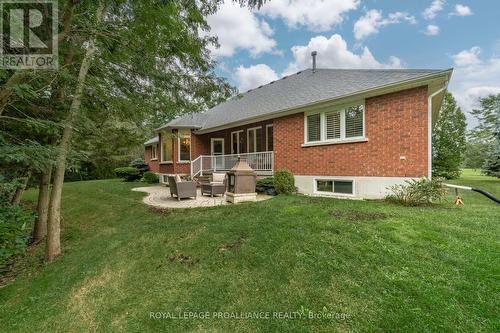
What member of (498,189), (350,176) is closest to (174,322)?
(350,176)

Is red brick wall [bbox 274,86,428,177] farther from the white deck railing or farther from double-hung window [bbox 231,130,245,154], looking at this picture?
double-hung window [bbox 231,130,245,154]

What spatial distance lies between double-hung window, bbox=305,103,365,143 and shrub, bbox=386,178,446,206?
7.19ft

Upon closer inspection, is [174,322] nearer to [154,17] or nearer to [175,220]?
[175,220]

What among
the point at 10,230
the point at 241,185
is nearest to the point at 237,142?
the point at 241,185

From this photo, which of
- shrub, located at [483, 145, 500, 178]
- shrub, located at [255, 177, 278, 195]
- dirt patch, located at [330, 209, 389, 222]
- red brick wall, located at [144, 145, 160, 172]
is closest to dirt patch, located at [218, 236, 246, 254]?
dirt patch, located at [330, 209, 389, 222]

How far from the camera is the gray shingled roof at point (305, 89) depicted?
25.3ft

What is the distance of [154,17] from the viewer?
4387 mm

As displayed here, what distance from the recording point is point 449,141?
60.1 feet

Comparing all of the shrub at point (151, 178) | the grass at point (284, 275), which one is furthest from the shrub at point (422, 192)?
the shrub at point (151, 178)

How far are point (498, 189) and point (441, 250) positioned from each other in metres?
11.6

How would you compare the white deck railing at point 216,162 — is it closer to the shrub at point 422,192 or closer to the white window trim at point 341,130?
the white window trim at point 341,130

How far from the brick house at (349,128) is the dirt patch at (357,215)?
255 centimetres

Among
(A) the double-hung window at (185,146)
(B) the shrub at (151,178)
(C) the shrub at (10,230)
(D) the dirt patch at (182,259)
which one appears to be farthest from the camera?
(B) the shrub at (151,178)

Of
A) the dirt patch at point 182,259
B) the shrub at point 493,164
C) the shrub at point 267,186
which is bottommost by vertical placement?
the dirt patch at point 182,259
